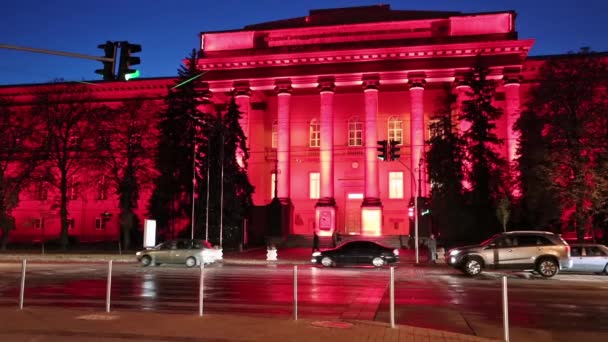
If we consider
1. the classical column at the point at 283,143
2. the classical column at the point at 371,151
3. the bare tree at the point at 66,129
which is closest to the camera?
the bare tree at the point at 66,129

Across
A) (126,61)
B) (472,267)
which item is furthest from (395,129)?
(126,61)

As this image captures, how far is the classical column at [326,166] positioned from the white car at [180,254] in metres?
21.3

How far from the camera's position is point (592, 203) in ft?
104

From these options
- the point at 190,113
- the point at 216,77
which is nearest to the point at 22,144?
the point at 190,113

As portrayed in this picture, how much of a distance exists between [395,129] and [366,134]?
7.81 metres

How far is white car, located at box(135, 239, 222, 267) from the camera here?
2931 centimetres

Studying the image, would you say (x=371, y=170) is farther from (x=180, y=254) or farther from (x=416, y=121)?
(x=180, y=254)

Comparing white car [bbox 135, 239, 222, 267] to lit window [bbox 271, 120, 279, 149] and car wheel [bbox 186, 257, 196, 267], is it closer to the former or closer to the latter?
car wheel [bbox 186, 257, 196, 267]

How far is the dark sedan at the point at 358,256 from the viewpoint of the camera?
1168 inches

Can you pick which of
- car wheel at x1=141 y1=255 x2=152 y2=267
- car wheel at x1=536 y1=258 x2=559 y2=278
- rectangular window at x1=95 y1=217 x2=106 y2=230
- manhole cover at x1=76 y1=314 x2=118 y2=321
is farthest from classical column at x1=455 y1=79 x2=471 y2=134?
manhole cover at x1=76 y1=314 x2=118 y2=321

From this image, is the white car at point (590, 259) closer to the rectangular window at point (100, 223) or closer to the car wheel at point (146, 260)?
the car wheel at point (146, 260)

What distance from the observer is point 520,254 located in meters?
23.3

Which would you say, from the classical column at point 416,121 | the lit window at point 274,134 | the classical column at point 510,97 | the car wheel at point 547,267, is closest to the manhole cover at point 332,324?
the car wheel at point 547,267

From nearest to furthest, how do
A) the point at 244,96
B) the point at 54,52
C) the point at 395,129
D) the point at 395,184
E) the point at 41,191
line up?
the point at 54,52 < the point at 41,191 < the point at 244,96 < the point at 395,184 < the point at 395,129
